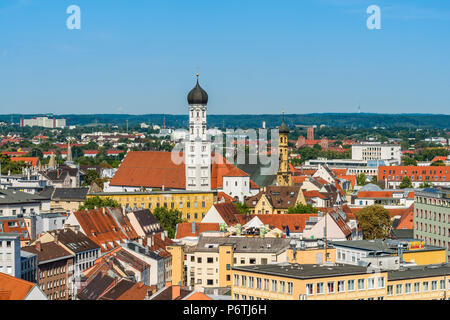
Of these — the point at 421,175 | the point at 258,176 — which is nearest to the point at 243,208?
the point at 258,176

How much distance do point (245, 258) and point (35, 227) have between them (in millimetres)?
26762

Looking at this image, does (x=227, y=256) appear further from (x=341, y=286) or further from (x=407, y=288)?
(x=341, y=286)

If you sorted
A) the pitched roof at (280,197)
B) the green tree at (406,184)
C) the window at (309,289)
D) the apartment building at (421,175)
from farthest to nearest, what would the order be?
the apartment building at (421,175), the green tree at (406,184), the pitched roof at (280,197), the window at (309,289)

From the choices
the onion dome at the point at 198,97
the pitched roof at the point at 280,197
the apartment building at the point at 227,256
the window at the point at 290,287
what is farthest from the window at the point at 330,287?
the onion dome at the point at 198,97

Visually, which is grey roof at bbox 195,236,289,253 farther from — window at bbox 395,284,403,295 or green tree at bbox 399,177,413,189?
green tree at bbox 399,177,413,189

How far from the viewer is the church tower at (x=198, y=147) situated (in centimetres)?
9300

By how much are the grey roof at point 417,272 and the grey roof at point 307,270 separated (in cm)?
143

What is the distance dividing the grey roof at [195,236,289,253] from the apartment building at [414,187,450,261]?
2001cm

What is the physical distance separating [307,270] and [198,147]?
6351 centimetres

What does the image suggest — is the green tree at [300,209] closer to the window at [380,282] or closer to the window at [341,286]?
the window at [380,282]

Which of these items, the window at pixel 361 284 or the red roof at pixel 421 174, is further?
the red roof at pixel 421 174

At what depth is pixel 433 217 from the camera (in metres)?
65.3

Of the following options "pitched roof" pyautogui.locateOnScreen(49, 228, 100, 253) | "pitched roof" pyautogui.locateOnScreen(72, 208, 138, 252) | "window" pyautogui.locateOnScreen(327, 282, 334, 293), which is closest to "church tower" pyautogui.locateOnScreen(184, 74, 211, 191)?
"pitched roof" pyautogui.locateOnScreen(72, 208, 138, 252)
